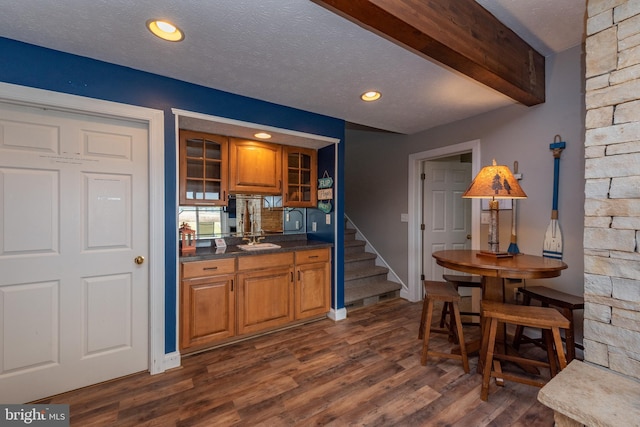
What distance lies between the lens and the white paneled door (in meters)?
1.77

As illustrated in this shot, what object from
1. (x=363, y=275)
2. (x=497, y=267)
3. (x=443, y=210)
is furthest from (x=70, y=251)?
(x=443, y=210)

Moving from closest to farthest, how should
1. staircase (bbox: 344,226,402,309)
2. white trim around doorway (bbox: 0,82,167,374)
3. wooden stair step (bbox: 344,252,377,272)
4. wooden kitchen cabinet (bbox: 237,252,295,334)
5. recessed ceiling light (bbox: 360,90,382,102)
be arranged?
1. white trim around doorway (bbox: 0,82,167,374)
2. recessed ceiling light (bbox: 360,90,382,102)
3. wooden kitchen cabinet (bbox: 237,252,295,334)
4. staircase (bbox: 344,226,402,309)
5. wooden stair step (bbox: 344,252,377,272)

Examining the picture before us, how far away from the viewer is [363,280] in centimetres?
397

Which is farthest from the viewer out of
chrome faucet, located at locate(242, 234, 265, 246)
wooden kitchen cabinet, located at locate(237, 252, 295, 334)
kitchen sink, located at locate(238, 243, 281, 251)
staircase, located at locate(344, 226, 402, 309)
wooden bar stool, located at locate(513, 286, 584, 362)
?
staircase, located at locate(344, 226, 402, 309)

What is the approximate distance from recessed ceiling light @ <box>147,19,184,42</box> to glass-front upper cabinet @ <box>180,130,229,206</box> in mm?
948

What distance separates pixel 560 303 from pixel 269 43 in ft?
9.05

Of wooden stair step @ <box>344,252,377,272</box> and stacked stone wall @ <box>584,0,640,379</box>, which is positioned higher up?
stacked stone wall @ <box>584,0,640,379</box>

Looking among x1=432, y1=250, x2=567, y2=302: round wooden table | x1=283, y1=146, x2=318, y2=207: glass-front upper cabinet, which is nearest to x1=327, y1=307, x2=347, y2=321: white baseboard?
x1=283, y1=146, x2=318, y2=207: glass-front upper cabinet

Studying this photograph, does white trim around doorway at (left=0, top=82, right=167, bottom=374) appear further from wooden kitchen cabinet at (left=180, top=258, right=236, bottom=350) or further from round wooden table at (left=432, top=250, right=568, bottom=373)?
round wooden table at (left=432, top=250, right=568, bottom=373)

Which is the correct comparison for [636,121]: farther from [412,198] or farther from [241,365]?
[241,365]

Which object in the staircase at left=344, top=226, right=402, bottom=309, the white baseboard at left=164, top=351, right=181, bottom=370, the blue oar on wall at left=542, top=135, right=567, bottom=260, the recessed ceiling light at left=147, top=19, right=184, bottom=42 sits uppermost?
the recessed ceiling light at left=147, top=19, right=184, bottom=42

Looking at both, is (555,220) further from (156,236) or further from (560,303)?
(156,236)

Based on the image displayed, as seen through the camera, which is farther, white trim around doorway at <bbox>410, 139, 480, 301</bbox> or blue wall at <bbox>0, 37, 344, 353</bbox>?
white trim around doorway at <bbox>410, 139, 480, 301</bbox>

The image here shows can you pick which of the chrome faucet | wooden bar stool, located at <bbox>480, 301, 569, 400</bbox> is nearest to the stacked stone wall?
wooden bar stool, located at <bbox>480, 301, 569, 400</bbox>
